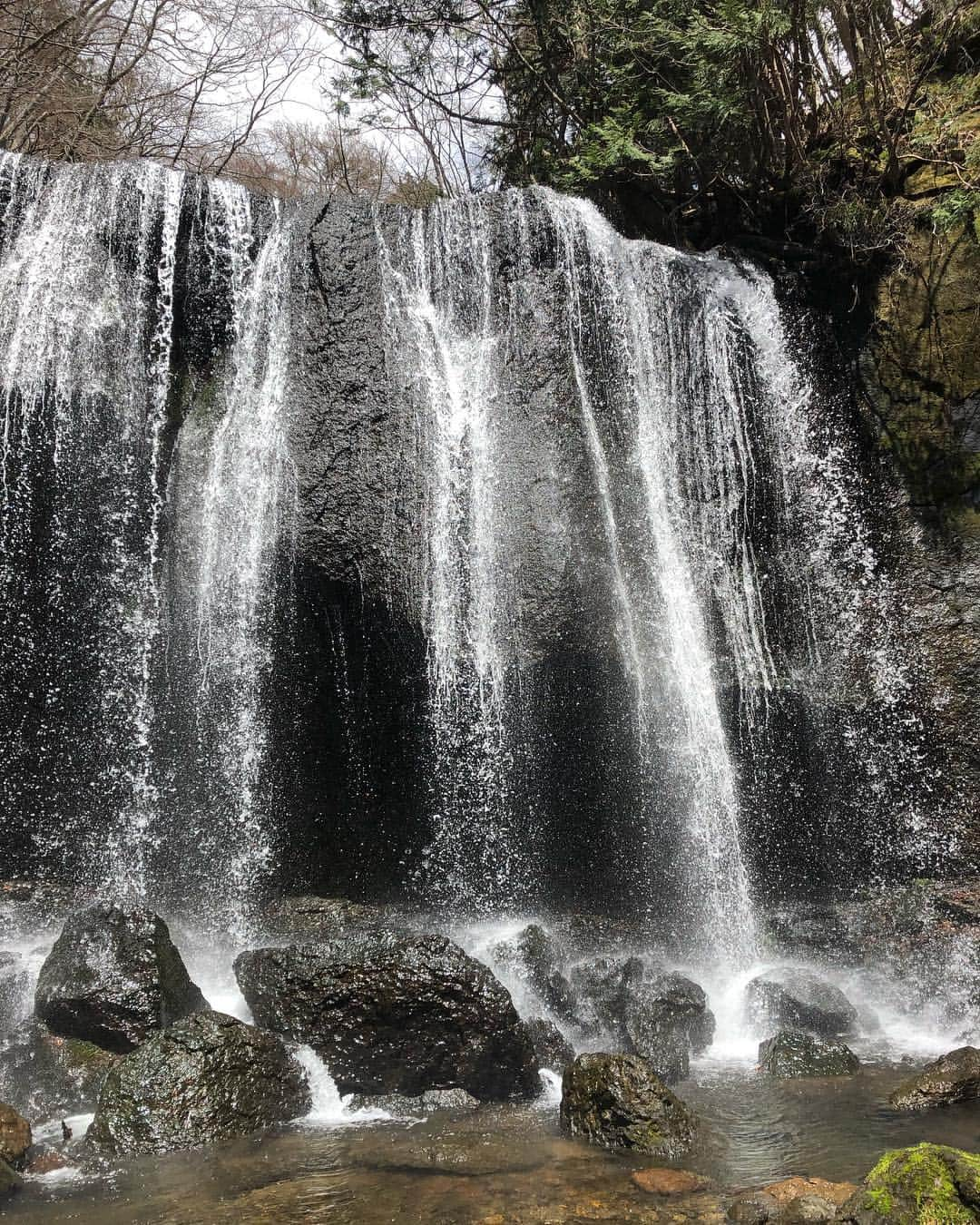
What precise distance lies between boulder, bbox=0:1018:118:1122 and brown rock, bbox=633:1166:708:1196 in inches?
128

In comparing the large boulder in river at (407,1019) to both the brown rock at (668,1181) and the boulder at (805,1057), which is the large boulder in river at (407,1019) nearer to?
the brown rock at (668,1181)

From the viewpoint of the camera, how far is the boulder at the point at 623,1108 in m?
4.50

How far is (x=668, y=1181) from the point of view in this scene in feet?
13.4

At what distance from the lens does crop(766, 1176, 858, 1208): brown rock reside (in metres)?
3.78

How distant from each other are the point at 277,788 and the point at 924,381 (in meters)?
7.67

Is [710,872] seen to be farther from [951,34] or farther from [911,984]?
[951,34]

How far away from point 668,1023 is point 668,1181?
2264 millimetres

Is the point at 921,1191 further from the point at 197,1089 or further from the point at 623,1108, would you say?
the point at 197,1089

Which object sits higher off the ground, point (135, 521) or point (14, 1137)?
point (135, 521)

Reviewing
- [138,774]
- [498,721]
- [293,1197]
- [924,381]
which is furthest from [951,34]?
[293,1197]

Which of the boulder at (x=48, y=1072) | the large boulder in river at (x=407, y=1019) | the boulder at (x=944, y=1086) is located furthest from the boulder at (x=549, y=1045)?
the boulder at (x=48, y=1072)

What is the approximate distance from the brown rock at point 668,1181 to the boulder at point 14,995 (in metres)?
4.25

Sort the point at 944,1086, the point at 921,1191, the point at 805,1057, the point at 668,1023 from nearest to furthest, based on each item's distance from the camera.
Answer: the point at 921,1191 < the point at 944,1086 < the point at 805,1057 < the point at 668,1023

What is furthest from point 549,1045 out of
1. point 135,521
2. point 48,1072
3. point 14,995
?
point 135,521
